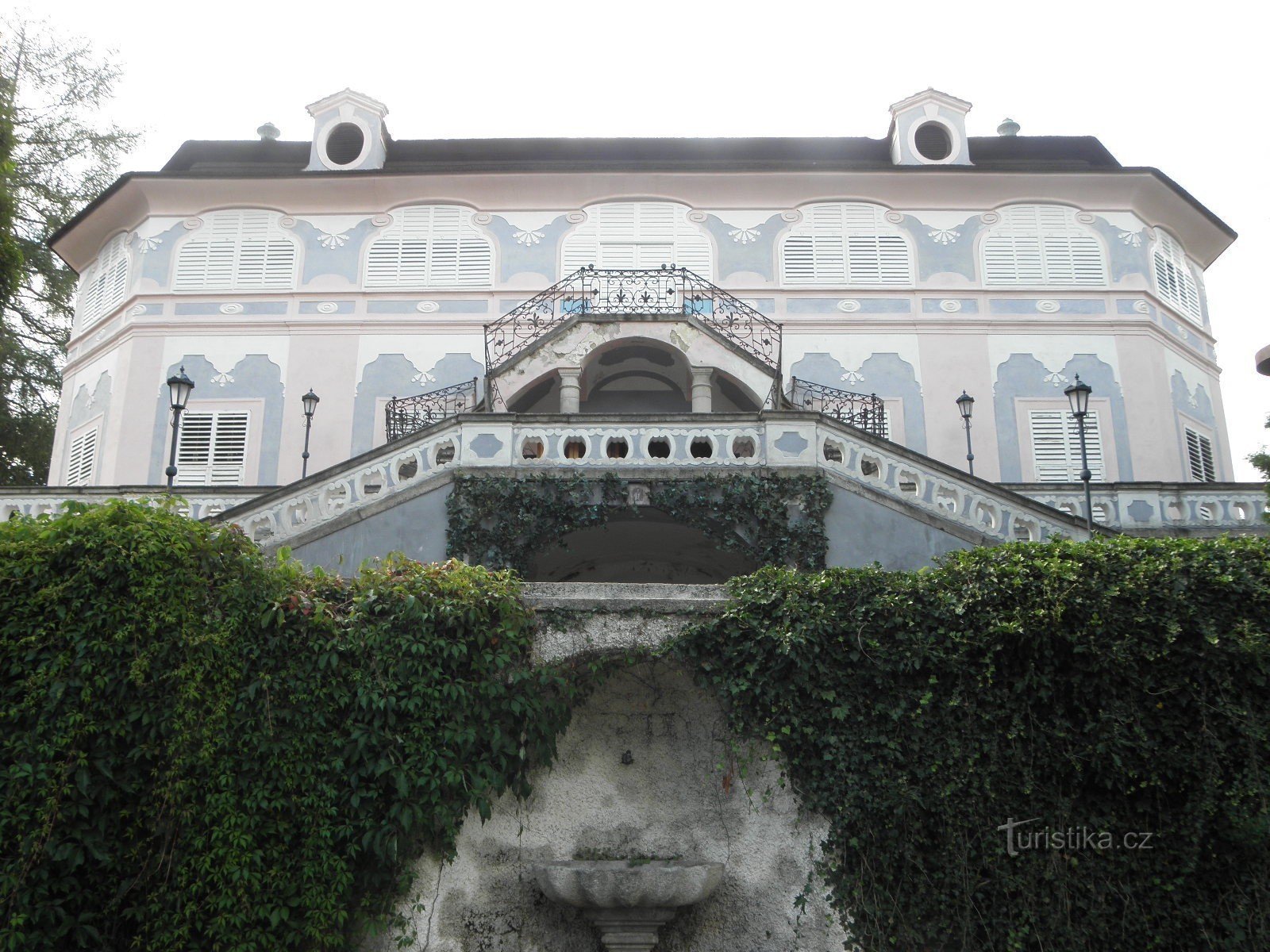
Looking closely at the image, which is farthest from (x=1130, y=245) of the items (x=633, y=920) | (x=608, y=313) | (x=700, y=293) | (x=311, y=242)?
(x=633, y=920)

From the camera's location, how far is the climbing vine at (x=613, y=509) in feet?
51.0

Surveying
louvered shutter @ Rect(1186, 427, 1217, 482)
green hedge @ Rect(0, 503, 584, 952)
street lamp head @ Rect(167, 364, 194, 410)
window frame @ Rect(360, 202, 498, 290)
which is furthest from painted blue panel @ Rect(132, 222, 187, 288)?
louvered shutter @ Rect(1186, 427, 1217, 482)

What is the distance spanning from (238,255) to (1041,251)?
15.4 meters

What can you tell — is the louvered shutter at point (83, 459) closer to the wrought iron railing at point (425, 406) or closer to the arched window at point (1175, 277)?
the wrought iron railing at point (425, 406)

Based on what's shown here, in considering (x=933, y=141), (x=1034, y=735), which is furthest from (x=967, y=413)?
(x=1034, y=735)

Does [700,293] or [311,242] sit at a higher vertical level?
[311,242]

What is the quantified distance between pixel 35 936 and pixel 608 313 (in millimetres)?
Answer: 13455

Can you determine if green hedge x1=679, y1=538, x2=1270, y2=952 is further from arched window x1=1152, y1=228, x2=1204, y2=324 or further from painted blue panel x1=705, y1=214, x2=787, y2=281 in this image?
arched window x1=1152, y1=228, x2=1204, y2=324

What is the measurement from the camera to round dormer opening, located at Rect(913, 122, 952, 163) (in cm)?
2445

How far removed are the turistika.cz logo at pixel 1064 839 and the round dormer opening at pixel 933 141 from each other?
58.5ft

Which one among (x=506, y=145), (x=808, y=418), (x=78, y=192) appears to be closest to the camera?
(x=808, y=418)

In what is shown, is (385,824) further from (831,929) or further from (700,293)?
(700,293)

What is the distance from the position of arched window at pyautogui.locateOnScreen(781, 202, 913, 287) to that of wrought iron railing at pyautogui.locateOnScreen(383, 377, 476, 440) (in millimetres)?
6366

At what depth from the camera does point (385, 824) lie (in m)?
8.81
